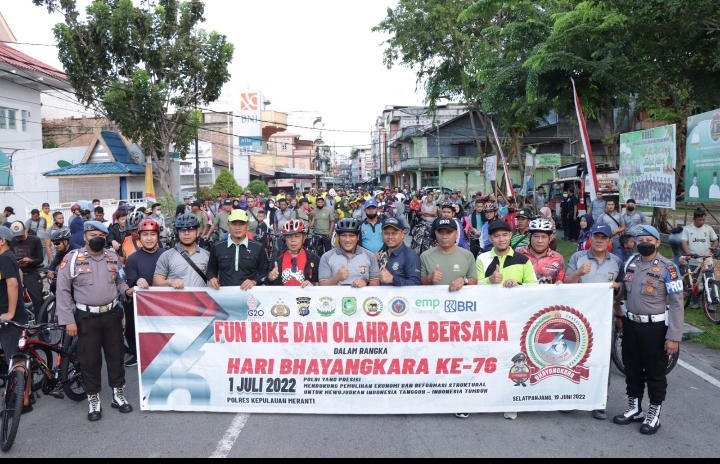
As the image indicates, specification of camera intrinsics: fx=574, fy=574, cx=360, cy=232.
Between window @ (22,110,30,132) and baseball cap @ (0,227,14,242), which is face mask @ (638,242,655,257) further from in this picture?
window @ (22,110,30,132)

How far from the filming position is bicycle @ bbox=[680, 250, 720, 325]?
9109 millimetres

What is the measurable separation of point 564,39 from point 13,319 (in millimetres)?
14554

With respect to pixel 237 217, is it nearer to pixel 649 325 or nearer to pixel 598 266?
pixel 598 266

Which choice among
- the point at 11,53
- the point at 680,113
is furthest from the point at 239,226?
the point at 11,53

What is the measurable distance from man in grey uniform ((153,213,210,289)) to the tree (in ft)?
68.9

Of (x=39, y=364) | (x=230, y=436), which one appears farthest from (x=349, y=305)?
→ (x=39, y=364)

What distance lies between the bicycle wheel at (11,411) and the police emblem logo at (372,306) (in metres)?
3.08

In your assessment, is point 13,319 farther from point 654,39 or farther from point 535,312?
point 654,39

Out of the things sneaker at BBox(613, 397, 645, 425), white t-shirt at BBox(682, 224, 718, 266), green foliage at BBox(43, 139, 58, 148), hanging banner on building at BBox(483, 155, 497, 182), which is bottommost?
sneaker at BBox(613, 397, 645, 425)

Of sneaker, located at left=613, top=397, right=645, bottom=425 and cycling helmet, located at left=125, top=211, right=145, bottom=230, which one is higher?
cycling helmet, located at left=125, top=211, right=145, bottom=230

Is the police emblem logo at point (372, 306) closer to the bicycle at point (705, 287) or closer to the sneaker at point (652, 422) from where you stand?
the sneaker at point (652, 422)

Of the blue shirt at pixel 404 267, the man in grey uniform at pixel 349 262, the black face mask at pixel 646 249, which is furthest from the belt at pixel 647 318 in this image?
the man in grey uniform at pixel 349 262

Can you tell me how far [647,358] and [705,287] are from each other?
5.02m

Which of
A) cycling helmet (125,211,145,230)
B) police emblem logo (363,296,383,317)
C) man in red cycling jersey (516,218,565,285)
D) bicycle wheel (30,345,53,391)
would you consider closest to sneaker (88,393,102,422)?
bicycle wheel (30,345,53,391)
